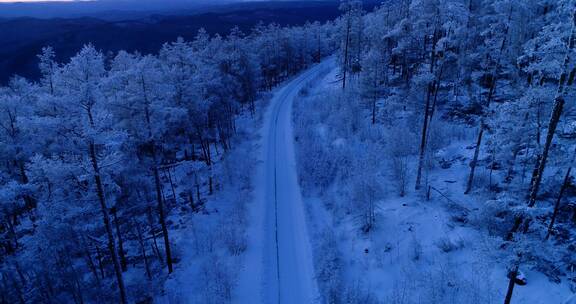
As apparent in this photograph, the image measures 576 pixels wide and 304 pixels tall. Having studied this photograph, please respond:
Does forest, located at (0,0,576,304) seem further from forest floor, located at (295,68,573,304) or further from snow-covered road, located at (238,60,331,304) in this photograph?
snow-covered road, located at (238,60,331,304)

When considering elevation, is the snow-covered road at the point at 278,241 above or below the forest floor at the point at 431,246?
below

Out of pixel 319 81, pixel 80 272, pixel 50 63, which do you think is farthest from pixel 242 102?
pixel 80 272

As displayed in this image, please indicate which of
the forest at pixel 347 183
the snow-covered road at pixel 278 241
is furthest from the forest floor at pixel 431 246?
the snow-covered road at pixel 278 241

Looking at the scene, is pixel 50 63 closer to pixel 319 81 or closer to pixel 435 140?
pixel 435 140

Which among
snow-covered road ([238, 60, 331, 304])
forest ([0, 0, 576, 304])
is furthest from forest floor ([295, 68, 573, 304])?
snow-covered road ([238, 60, 331, 304])

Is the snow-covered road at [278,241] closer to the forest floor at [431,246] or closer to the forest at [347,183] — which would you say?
the forest at [347,183]
